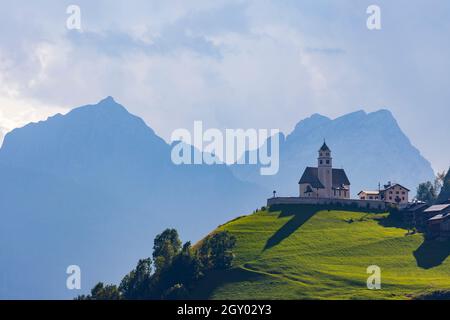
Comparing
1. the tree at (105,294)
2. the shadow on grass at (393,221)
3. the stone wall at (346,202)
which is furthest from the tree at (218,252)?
the shadow on grass at (393,221)

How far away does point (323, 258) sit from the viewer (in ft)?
543

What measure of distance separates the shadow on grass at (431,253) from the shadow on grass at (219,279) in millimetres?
29020

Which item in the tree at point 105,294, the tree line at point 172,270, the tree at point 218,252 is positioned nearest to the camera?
the tree at point 105,294

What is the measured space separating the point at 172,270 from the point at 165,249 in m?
7.41

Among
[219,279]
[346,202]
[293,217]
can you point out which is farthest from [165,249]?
[346,202]

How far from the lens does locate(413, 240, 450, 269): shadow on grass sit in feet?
544

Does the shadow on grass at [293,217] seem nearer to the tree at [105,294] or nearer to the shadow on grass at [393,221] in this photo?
the shadow on grass at [393,221]

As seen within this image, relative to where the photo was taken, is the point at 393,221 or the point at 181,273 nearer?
the point at 181,273

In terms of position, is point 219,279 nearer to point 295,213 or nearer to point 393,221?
point 295,213

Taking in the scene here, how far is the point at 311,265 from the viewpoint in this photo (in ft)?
526

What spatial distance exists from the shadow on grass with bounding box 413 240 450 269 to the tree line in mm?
30810

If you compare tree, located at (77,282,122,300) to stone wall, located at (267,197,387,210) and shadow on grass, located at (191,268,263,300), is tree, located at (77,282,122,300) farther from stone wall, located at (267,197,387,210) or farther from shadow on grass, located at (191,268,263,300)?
stone wall, located at (267,197,387,210)

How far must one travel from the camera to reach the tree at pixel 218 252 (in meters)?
162
